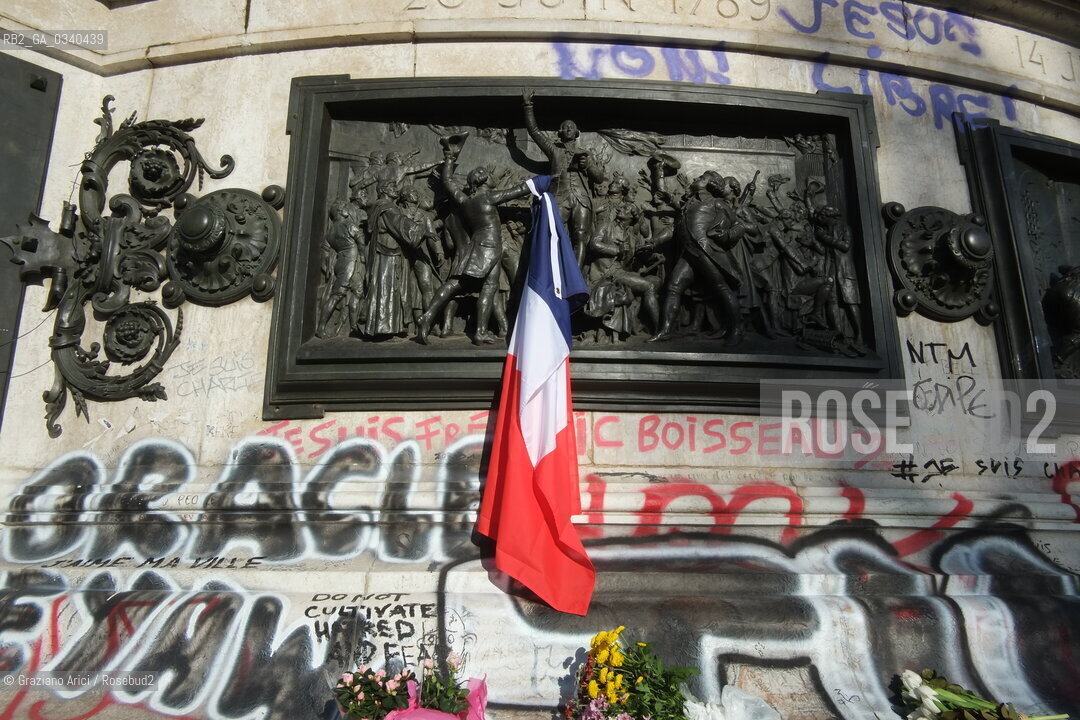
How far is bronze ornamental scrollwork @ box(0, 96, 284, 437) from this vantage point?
6605 mm

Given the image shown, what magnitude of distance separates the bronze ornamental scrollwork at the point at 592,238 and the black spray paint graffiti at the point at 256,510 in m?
0.55

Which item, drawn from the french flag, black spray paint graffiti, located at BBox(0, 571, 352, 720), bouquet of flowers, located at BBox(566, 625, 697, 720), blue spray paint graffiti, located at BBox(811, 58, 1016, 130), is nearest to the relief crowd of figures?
the french flag

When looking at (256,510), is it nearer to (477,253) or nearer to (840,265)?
(477,253)

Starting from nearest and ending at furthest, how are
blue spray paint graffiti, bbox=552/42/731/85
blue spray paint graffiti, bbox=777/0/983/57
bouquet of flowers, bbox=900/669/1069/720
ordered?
bouquet of flowers, bbox=900/669/1069/720, blue spray paint graffiti, bbox=552/42/731/85, blue spray paint graffiti, bbox=777/0/983/57

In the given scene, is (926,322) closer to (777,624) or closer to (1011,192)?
(1011,192)

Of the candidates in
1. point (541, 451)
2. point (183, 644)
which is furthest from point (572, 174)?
point (183, 644)

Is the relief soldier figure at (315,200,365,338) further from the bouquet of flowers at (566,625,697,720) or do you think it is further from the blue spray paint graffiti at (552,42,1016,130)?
the bouquet of flowers at (566,625,697,720)

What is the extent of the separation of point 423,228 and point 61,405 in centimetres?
378

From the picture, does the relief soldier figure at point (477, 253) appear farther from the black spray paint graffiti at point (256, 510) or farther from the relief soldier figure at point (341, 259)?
the black spray paint graffiti at point (256, 510)

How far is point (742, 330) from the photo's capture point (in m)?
6.62

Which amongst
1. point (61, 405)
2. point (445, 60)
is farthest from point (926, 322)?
point (61, 405)

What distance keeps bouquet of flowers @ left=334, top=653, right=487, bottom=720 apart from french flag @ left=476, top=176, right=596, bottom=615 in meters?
1.06

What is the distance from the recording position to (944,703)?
469 cm

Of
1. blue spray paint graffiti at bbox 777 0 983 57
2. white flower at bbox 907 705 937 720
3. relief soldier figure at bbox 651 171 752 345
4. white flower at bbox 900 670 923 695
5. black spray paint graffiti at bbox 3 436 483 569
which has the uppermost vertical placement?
blue spray paint graffiti at bbox 777 0 983 57
